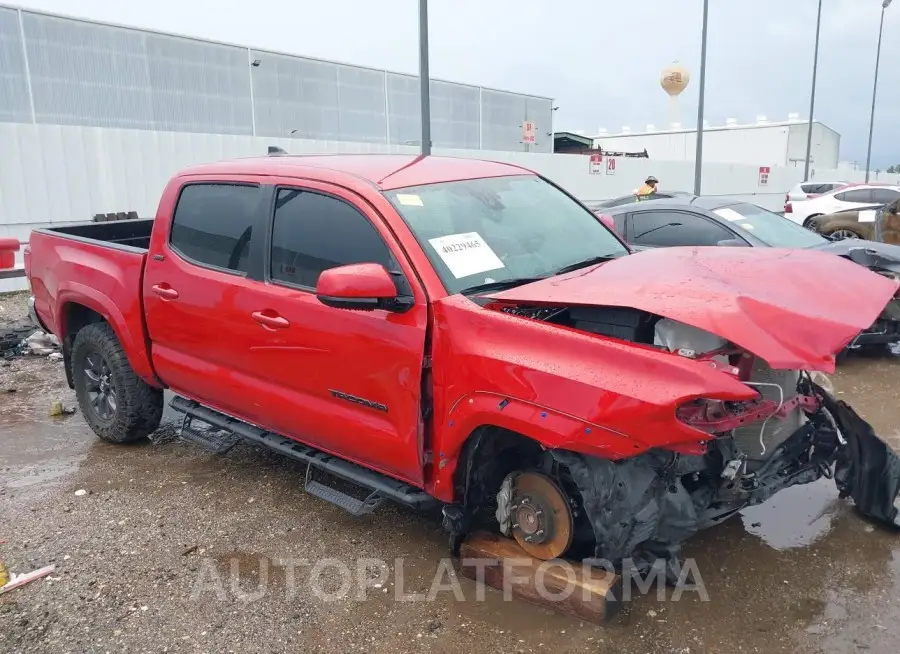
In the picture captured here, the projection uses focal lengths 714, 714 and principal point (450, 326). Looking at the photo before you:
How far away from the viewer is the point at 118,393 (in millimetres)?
4805

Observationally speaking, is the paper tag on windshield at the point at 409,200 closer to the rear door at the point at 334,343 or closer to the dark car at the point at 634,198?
the rear door at the point at 334,343

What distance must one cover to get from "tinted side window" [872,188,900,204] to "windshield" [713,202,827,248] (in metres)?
8.83

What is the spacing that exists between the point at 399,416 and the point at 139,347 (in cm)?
220

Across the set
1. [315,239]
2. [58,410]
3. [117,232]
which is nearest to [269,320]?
[315,239]

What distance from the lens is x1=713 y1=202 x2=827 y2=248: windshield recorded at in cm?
687

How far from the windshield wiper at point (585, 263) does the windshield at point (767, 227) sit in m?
3.71

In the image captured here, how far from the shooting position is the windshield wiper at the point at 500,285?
3.05m

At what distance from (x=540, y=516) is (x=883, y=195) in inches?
598

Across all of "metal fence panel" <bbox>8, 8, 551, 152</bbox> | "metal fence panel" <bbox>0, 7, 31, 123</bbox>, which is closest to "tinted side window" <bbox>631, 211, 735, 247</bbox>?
"metal fence panel" <bbox>0, 7, 31, 123</bbox>

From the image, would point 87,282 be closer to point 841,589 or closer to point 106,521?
point 106,521

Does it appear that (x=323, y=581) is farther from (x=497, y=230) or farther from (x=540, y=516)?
(x=497, y=230)

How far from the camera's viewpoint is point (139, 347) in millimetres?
4438

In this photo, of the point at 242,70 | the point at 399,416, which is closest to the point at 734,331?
the point at 399,416

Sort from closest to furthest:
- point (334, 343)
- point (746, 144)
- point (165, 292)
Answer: point (334, 343), point (165, 292), point (746, 144)
